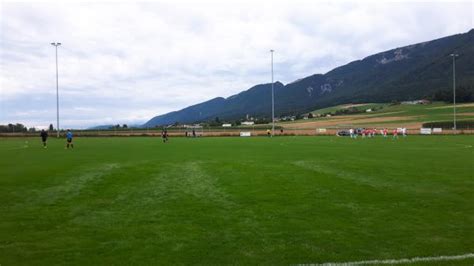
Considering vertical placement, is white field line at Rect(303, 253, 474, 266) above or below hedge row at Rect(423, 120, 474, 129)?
below

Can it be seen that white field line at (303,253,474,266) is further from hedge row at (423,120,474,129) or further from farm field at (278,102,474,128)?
farm field at (278,102,474,128)

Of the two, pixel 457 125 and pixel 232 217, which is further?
pixel 457 125

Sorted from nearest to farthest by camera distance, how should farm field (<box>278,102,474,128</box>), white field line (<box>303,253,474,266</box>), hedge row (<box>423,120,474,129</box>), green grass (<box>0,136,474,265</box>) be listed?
white field line (<box>303,253,474,266</box>) < green grass (<box>0,136,474,265</box>) < hedge row (<box>423,120,474,129</box>) < farm field (<box>278,102,474,128</box>)

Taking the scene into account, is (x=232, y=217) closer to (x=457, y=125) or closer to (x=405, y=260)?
(x=405, y=260)

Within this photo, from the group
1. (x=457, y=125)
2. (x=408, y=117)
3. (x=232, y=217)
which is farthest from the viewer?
(x=408, y=117)

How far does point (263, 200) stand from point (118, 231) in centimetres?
441

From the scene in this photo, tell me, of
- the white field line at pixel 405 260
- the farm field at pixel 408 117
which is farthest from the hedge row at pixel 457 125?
the white field line at pixel 405 260

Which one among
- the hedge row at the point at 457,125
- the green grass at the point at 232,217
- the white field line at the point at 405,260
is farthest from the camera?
the hedge row at the point at 457,125

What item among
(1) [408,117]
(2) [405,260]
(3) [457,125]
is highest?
(1) [408,117]

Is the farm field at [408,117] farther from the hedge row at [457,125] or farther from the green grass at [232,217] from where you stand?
the green grass at [232,217]

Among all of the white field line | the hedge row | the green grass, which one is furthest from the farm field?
the white field line

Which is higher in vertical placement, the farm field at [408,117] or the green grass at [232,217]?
the farm field at [408,117]

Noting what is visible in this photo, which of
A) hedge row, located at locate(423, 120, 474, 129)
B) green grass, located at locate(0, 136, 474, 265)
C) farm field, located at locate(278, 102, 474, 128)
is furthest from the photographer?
farm field, located at locate(278, 102, 474, 128)

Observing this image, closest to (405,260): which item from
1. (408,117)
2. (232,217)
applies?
(232,217)
